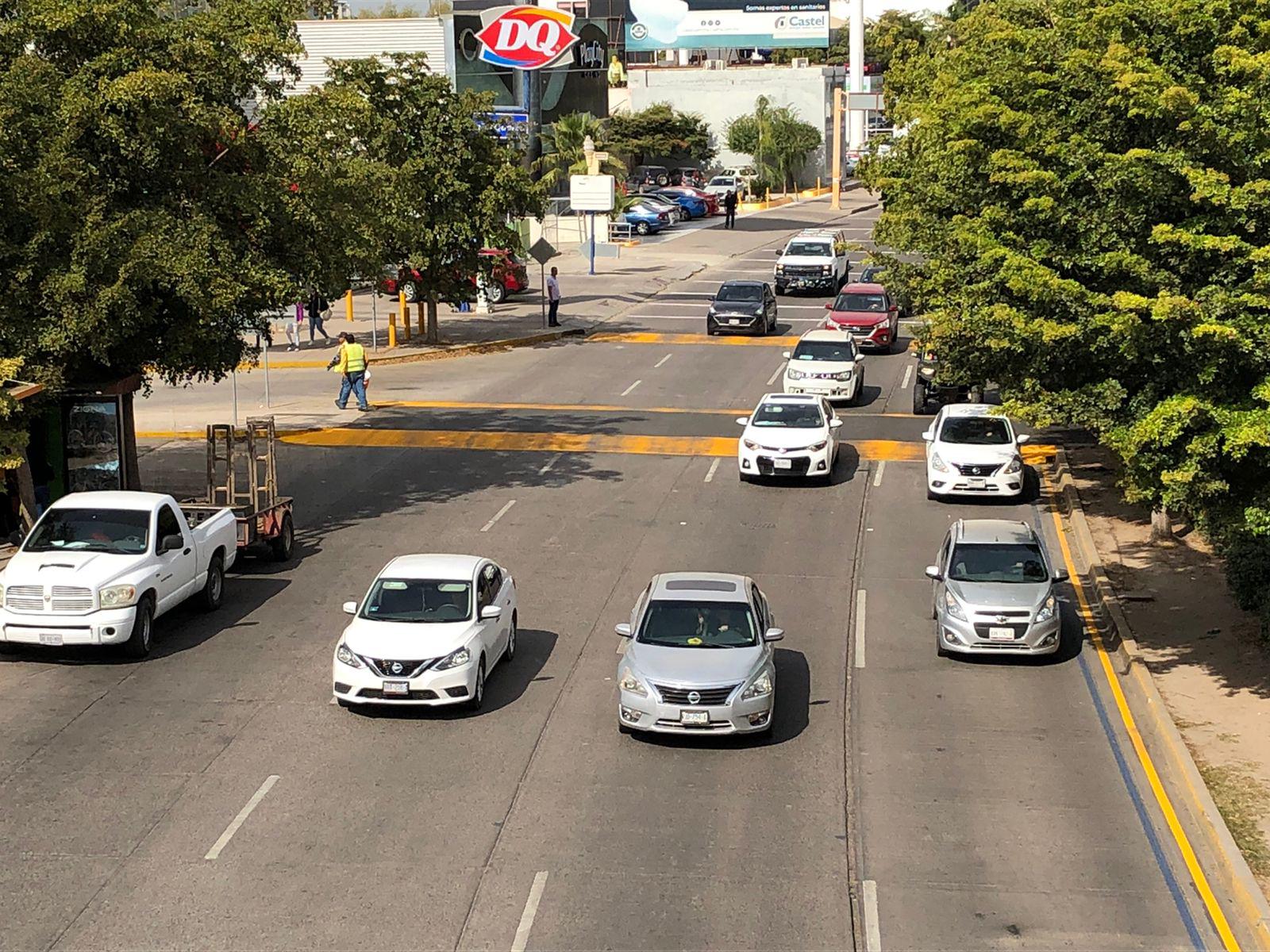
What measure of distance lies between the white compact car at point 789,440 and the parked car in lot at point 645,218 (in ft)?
164

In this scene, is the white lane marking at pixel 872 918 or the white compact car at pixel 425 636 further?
the white compact car at pixel 425 636

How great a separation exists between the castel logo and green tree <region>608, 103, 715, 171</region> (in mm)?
29927

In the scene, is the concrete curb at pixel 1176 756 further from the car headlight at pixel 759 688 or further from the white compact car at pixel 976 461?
the car headlight at pixel 759 688

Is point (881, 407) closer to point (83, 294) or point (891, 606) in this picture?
point (891, 606)

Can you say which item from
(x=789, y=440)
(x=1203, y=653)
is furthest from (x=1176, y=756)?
(x=789, y=440)

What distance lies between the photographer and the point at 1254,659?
1936cm

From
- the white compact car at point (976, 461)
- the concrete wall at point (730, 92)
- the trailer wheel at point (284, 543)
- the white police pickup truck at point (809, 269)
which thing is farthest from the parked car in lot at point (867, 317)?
→ the concrete wall at point (730, 92)

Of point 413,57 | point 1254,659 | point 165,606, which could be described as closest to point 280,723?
point 165,606

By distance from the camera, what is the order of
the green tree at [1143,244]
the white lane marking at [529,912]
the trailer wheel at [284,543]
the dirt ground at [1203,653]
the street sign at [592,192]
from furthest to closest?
the street sign at [592,192] → the trailer wheel at [284,543] → the green tree at [1143,244] → the dirt ground at [1203,653] → the white lane marking at [529,912]

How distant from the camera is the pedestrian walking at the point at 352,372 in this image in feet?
115

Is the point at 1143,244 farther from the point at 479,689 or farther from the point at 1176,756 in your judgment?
the point at 479,689

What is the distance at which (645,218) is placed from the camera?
8025cm

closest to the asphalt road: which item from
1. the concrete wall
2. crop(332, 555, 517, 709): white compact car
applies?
crop(332, 555, 517, 709): white compact car

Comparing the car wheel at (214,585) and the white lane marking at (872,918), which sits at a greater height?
the car wheel at (214,585)
